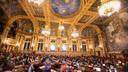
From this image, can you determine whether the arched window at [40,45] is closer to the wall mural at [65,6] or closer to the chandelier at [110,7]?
the wall mural at [65,6]

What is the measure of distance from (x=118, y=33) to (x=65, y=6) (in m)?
8.83

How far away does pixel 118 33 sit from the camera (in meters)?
14.9

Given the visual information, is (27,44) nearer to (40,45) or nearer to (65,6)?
(40,45)

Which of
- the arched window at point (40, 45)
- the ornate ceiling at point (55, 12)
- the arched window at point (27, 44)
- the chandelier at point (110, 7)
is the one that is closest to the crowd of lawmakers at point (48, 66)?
the chandelier at point (110, 7)

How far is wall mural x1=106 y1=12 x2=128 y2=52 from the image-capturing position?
13416 millimetres

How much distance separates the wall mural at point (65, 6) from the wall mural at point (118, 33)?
6.44 m

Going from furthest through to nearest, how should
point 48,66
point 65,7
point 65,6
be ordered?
point 65,7 → point 65,6 → point 48,66

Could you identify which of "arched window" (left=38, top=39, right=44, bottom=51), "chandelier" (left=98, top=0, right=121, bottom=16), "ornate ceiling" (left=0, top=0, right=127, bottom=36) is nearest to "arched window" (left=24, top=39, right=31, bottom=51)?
"arched window" (left=38, top=39, right=44, bottom=51)

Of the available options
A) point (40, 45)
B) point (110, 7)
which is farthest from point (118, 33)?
point (40, 45)

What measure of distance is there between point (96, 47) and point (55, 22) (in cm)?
901

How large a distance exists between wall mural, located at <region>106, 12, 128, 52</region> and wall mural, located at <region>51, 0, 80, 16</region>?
6.44 m

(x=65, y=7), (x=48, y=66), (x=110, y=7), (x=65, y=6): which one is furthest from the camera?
(x=65, y=7)

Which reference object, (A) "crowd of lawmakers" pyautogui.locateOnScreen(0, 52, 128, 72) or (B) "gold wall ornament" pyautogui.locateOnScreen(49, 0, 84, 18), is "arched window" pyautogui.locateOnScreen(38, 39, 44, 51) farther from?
(A) "crowd of lawmakers" pyautogui.locateOnScreen(0, 52, 128, 72)

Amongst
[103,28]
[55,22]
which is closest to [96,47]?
[103,28]
